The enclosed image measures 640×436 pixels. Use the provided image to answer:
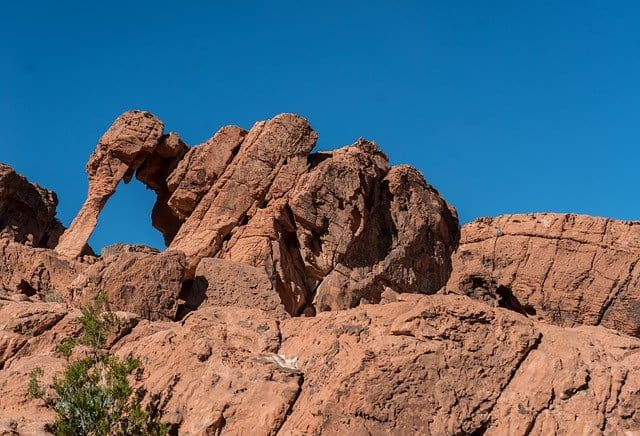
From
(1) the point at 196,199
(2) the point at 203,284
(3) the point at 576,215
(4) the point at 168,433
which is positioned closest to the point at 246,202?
(1) the point at 196,199

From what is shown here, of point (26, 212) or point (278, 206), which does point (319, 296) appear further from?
point (26, 212)

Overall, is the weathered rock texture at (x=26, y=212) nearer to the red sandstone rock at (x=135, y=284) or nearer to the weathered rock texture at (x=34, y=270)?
the weathered rock texture at (x=34, y=270)

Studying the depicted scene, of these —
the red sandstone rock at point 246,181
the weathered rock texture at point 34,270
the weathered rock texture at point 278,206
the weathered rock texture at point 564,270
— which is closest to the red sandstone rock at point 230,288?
the weathered rock texture at point 278,206

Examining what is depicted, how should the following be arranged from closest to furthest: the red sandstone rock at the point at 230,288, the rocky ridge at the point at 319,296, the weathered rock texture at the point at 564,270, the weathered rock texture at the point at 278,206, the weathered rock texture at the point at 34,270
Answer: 1. the rocky ridge at the point at 319,296
2. the red sandstone rock at the point at 230,288
3. the weathered rock texture at the point at 34,270
4. the weathered rock texture at the point at 278,206
5. the weathered rock texture at the point at 564,270

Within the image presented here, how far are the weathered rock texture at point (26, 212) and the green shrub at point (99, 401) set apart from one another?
57.1ft

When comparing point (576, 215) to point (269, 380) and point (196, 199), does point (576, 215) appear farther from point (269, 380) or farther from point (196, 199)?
point (269, 380)

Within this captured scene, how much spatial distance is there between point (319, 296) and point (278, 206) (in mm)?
3255

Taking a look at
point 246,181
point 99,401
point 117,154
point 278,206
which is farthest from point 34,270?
point 99,401

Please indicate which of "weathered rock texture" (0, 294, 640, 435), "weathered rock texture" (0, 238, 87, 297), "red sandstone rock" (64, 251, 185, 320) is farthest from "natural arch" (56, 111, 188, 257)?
"weathered rock texture" (0, 294, 640, 435)

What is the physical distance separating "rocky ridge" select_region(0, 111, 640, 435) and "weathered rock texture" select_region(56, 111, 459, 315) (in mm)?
74

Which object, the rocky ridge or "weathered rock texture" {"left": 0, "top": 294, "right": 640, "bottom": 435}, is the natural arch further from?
"weathered rock texture" {"left": 0, "top": 294, "right": 640, "bottom": 435}

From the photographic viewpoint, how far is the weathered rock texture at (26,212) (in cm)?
3866

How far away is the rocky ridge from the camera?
1991 centimetres

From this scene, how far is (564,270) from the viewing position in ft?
119
